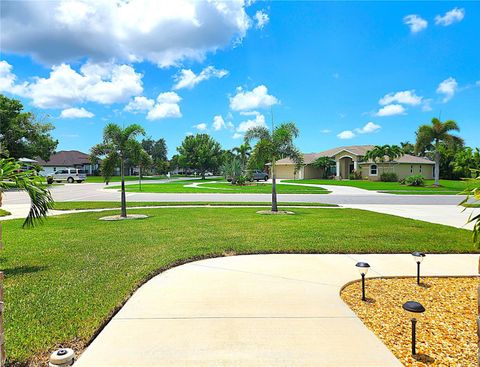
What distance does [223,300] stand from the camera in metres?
4.20

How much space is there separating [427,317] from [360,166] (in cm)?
4508

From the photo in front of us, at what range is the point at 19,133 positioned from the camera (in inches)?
1344

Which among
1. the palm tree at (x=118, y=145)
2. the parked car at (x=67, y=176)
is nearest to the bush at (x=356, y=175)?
the parked car at (x=67, y=176)

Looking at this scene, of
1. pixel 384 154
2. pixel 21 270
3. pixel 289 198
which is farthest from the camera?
pixel 384 154

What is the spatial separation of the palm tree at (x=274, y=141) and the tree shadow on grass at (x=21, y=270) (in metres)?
8.93

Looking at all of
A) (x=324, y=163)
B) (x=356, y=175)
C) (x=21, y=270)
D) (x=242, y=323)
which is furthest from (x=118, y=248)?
(x=324, y=163)

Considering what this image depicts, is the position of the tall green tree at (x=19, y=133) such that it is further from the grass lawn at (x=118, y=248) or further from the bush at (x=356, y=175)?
the bush at (x=356, y=175)

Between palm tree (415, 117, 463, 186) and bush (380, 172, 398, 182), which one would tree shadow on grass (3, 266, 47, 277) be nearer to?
palm tree (415, 117, 463, 186)

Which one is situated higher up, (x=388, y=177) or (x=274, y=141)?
(x=274, y=141)

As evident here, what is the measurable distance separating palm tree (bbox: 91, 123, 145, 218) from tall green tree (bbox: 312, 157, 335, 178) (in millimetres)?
40076

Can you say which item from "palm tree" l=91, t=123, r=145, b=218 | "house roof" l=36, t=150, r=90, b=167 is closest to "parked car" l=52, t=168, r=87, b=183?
"house roof" l=36, t=150, r=90, b=167

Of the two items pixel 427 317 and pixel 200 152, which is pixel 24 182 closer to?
pixel 427 317

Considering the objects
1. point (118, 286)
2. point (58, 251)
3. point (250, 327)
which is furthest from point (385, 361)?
point (58, 251)

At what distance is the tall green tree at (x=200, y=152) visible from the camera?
59.7 m
